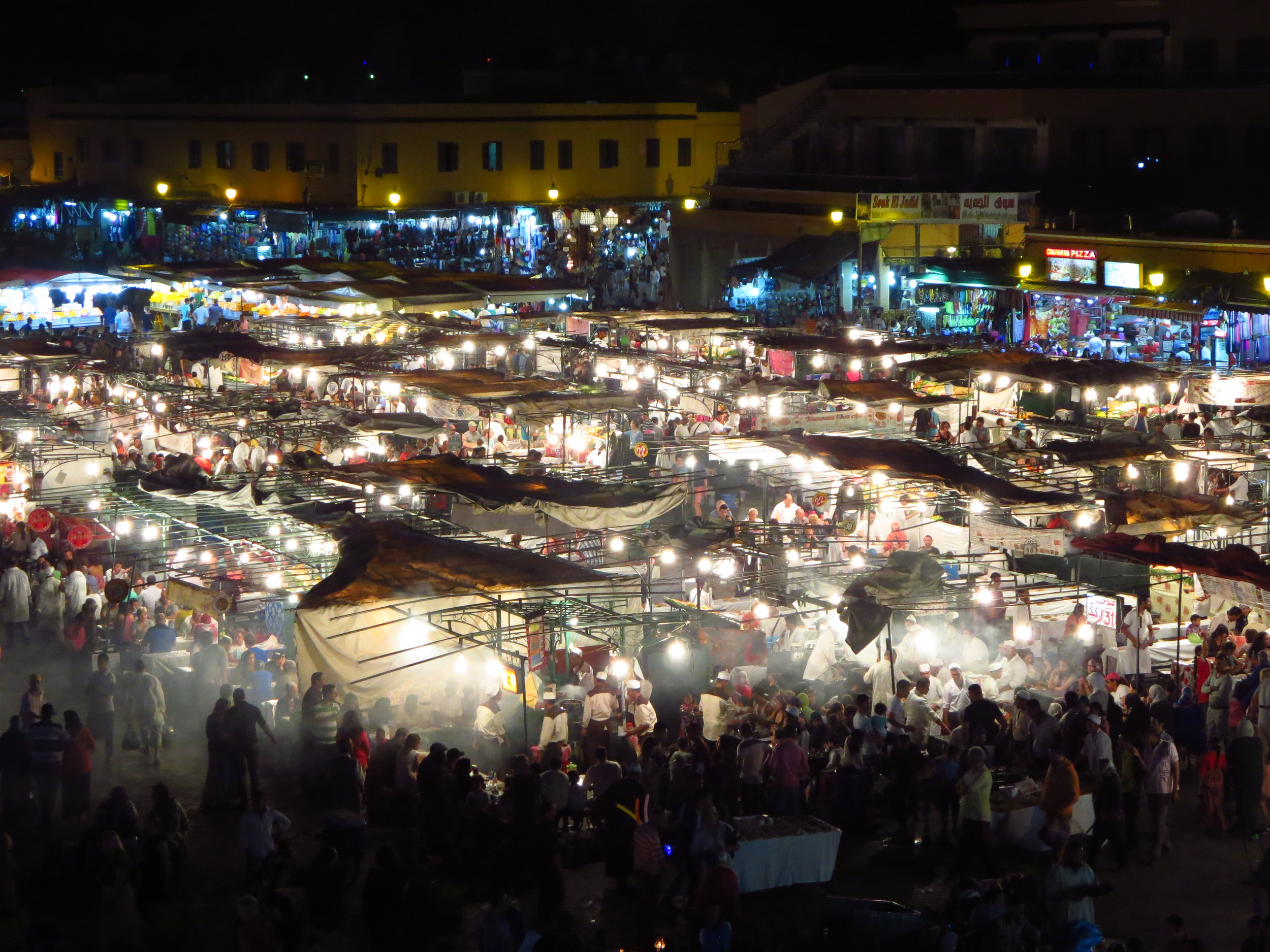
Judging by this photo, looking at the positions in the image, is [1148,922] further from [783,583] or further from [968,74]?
[968,74]

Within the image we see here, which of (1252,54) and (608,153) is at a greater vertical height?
(1252,54)

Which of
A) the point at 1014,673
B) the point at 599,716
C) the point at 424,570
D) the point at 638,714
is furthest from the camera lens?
the point at 1014,673

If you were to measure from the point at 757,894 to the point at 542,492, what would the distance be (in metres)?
6.25

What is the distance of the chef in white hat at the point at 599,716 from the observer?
14.0 metres

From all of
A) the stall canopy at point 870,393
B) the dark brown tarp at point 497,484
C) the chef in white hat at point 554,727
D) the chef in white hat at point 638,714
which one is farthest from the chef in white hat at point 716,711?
the stall canopy at point 870,393

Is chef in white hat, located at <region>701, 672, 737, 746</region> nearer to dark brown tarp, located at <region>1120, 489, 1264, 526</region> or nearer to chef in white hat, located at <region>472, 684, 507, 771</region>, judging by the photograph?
chef in white hat, located at <region>472, 684, 507, 771</region>

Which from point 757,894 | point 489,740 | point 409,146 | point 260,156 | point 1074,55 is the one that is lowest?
point 757,894

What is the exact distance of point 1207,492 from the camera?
1897 cm

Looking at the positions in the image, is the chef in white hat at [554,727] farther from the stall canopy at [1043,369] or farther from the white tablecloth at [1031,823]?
the stall canopy at [1043,369]

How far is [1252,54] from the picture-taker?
1743 inches

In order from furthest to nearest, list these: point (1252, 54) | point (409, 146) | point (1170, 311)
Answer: point (409, 146)
point (1252, 54)
point (1170, 311)

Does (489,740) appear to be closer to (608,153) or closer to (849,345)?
(849,345)

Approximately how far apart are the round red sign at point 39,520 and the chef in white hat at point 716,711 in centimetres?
876

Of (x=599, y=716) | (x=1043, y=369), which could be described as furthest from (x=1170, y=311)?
(x=599, y=716)
